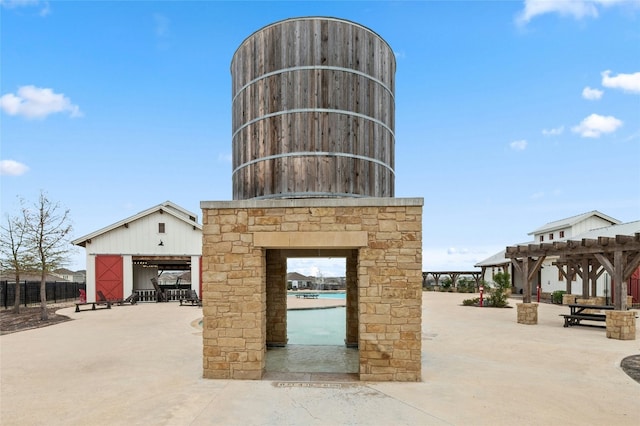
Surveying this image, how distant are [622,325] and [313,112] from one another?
10937 mm

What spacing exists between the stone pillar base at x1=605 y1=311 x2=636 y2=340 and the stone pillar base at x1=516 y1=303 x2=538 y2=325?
275 cm

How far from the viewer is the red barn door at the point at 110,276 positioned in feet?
73.7

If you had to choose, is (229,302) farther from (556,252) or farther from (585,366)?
(556,252)

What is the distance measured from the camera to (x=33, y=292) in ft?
78.8

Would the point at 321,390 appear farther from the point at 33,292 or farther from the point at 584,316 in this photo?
the point at 33,292

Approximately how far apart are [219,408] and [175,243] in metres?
19.2

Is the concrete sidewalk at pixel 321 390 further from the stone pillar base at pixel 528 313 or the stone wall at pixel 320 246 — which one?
the stone pillar base at pixel 528 313

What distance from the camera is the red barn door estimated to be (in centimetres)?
2245

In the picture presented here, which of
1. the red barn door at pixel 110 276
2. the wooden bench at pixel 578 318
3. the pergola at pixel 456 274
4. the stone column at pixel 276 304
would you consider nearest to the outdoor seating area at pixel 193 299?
the red barn door at pixel 110 276

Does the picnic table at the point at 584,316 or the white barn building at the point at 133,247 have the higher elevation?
the white barn building at the point at 133,247

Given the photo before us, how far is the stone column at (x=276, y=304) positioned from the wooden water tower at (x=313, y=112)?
264cm

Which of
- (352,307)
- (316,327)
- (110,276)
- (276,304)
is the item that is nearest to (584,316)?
(352,307)

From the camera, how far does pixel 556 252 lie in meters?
15.0

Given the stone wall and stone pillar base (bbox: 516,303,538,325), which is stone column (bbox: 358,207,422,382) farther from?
stone pillar base (bbox: 516,303,538,325)
